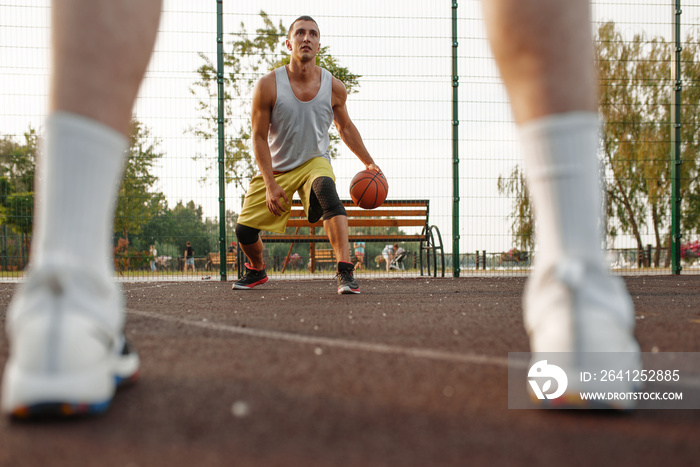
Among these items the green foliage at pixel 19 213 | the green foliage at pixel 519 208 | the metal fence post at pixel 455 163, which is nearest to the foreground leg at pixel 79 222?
the metal fence post at pixel 455 163

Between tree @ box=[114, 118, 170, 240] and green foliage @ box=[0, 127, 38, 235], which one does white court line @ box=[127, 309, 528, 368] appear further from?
green foliage @ box=[0, 127, 38, 235]

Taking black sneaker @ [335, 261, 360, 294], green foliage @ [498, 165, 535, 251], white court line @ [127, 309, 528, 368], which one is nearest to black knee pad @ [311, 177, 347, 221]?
black sneaker @ [335, 261, 360, 294]

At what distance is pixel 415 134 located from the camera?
775cm

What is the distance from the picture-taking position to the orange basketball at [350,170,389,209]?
466cm

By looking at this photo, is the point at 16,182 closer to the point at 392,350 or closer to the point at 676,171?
the point at 392,350

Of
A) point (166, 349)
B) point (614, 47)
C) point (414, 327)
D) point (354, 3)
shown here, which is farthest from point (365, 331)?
point (614, 47)

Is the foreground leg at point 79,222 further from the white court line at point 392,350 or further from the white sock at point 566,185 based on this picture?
the white sock at point 566,185

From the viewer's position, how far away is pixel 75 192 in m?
0.86

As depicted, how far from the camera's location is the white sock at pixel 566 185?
88 cm

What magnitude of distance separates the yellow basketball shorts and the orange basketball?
0.45 metres

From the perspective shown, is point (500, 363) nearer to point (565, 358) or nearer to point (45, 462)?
point (565, 358)

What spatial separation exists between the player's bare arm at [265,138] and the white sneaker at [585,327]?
3266 millimetres

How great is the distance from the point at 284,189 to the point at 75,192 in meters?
3.46

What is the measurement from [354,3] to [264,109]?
4.41m
